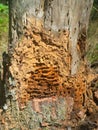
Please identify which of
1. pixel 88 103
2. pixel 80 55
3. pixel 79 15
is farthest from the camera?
pixel 88 103

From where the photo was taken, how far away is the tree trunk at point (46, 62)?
1836 mm

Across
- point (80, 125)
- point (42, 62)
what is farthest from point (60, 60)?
point (80, 125)

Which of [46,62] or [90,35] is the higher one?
[90,35]

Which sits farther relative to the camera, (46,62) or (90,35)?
(90,35)

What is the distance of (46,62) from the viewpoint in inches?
75.3

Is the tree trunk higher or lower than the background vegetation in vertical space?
lower

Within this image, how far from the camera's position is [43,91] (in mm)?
1978

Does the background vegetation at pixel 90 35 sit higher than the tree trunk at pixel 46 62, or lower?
higher

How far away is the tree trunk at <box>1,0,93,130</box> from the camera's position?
1836 mm

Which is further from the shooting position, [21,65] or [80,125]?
[80,125]

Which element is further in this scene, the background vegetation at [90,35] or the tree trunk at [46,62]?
the background vegetation at [90,35]

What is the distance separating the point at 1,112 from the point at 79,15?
2.66 feet

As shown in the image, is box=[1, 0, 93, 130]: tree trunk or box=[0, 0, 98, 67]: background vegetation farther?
box=[0, 0, 98, 67]: background vegetation

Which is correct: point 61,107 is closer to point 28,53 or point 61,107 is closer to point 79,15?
point 28,53
